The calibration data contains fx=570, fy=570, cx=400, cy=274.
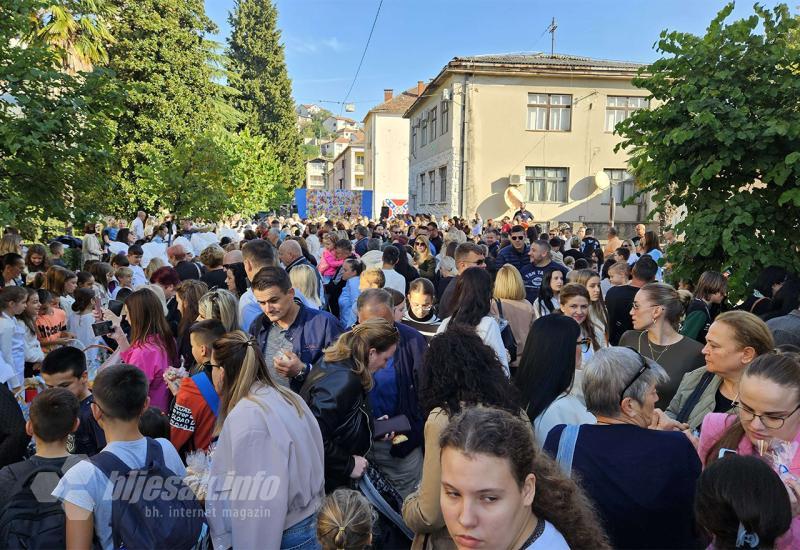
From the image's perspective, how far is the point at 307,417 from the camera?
2.79m

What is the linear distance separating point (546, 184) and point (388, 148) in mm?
28878

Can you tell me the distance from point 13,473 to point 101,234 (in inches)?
601

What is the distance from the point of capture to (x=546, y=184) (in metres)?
27.7

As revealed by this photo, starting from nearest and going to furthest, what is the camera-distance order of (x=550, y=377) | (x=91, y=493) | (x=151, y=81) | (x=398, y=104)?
1. (x=91, y=493)
2. (x=550, y=377)
3. (x=151, y=81)
4. (x=398, y=104)

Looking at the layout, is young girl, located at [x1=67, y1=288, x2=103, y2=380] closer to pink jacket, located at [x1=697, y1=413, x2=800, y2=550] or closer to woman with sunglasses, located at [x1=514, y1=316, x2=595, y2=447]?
woman with sunglasses, located at [x1=514, y1=316, x2=595, y2=447]

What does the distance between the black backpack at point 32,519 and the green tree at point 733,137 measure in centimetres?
592

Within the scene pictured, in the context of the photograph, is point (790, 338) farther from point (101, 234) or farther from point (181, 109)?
point (181, 109)

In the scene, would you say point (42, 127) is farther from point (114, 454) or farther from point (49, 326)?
point (114, 454)

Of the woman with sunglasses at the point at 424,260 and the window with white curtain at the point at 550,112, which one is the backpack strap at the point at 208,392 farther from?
the window with white curtain at the point at 550,112

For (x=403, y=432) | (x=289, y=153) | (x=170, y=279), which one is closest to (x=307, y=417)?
(x=403, y=432)

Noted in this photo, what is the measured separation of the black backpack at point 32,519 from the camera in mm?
2426

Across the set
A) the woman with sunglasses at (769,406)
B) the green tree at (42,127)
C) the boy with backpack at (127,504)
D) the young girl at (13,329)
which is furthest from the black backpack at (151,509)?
the green tree at (42,127)

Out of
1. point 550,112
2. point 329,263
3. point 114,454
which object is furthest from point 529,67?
point 114,454

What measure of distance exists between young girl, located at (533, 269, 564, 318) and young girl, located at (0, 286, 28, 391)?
17.6 feet
